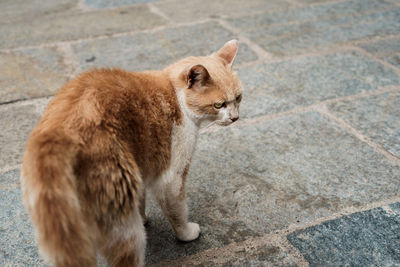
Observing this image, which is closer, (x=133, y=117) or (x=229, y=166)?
(x=133, y=117)

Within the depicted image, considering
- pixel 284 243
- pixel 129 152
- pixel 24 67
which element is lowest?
pixel 284 243

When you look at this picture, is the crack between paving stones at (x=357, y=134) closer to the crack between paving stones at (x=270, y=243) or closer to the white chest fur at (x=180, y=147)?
the crack between paving stones at (x=270, y=243)

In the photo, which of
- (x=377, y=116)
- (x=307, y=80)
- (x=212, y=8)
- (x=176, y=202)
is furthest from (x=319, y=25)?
(x=176, y=202)

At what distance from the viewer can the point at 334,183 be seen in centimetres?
239

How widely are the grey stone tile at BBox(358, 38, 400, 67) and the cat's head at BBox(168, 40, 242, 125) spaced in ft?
7.62

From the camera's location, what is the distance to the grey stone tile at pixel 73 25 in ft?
14.0

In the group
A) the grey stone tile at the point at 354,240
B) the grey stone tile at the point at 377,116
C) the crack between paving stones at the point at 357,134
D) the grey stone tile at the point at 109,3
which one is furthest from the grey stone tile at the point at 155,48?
the grey stone tile at the point at 354,240

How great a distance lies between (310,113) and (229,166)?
920 mm

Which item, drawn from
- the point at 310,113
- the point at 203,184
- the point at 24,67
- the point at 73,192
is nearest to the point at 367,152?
Result: the point at 310,113

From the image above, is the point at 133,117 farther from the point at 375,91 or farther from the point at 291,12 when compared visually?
the point at 291,12

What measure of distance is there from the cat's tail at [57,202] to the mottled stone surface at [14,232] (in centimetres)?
66

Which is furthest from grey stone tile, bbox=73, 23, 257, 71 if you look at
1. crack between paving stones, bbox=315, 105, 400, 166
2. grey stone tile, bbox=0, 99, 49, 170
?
crack between paving stones, bbox=315, 105, 400, 166

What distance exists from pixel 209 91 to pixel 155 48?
2.24 meters

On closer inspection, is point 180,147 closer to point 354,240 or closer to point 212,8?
point 354,240
